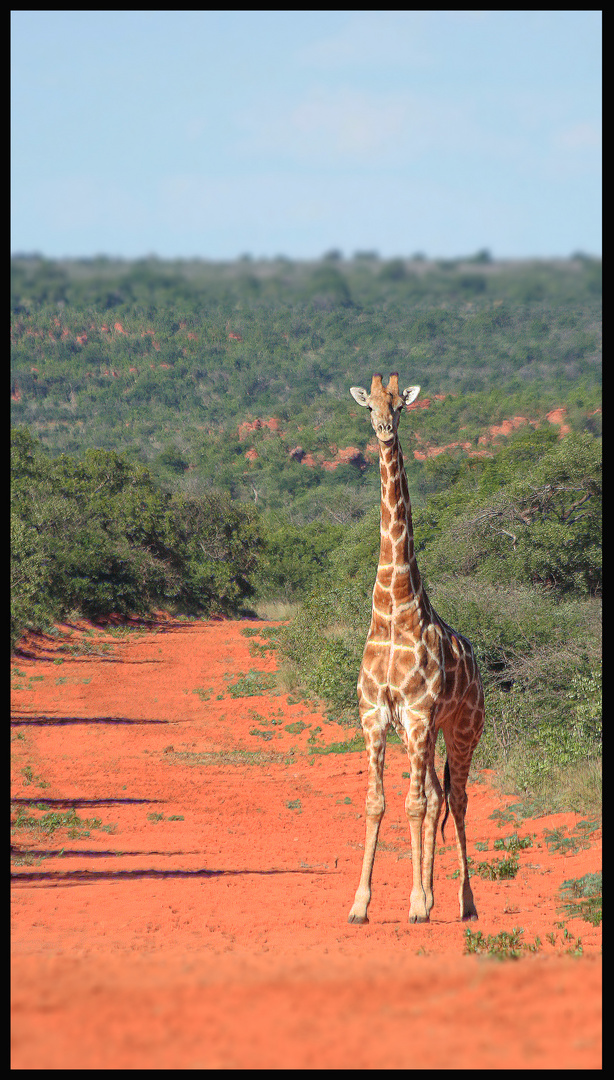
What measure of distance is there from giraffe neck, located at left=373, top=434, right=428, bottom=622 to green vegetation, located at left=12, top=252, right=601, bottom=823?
1.82 m

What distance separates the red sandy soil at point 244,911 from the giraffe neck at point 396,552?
7.95 feet

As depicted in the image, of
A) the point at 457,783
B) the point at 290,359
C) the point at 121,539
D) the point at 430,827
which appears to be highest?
the point at 290,359

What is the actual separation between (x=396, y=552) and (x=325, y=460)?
44.4m

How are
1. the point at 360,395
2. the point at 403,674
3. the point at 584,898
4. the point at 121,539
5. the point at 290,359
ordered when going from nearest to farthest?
the point at 403,674 < the point at 360,395 < the point at 584,898 < the point at 121,539 < the point at 290,359

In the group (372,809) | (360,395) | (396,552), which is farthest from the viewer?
(396,552)

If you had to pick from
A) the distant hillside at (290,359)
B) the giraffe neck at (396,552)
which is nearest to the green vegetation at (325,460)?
the distant hillside at (290,359)

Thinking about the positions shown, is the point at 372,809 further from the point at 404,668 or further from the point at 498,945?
the point at 498,945

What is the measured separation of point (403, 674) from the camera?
7.36 meters

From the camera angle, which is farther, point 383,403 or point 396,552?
point 396,552

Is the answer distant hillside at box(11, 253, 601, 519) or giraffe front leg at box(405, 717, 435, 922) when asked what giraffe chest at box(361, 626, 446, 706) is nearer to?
giraffe front leg at box(405, 717, 435, 922)

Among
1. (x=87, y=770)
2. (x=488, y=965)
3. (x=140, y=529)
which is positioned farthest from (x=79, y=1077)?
(x=140, y=529)

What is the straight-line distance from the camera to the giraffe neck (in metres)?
7.65

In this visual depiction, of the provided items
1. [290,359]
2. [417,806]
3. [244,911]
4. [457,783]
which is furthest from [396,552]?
[290,359]

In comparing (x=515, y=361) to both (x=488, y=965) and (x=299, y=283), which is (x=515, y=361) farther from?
(x=488, y=965)
